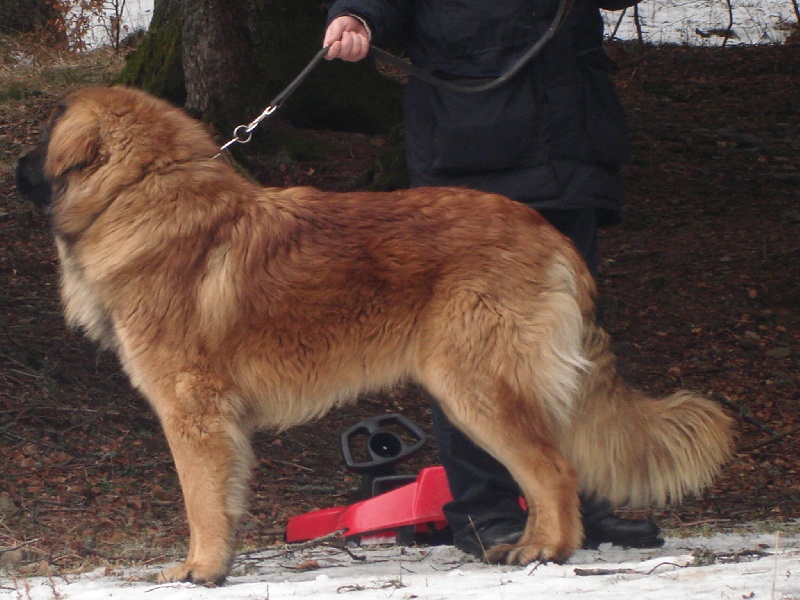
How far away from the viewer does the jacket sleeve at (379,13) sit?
3.19 metres

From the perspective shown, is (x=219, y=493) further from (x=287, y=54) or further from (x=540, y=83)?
(x=287, y=54)

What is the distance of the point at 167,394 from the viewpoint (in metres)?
3.09

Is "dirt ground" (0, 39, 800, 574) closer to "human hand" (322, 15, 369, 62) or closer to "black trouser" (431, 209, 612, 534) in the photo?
"black trouser" (431, 209, 612, 534)

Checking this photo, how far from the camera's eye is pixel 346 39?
124 inches

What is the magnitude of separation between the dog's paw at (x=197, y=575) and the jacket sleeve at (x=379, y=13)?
180 centimetres

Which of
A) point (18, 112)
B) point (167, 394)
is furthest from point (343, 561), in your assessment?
point (18, 112)

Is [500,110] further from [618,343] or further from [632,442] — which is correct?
[618,343]

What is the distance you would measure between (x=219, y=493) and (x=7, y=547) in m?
1.13

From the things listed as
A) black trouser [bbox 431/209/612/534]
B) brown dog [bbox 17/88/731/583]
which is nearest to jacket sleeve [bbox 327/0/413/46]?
brown dog [bbox 17/88/731/583]

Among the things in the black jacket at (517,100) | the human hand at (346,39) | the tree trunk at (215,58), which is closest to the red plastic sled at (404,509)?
the black jacket at (517,100)

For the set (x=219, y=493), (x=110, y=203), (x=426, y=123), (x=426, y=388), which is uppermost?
(x=426, y=123)

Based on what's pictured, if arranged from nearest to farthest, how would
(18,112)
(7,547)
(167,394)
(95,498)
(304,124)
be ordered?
(167,394), (7,547), (95,498), (304,124), (18,112)

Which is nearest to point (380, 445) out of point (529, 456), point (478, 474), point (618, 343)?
point (478, 474)

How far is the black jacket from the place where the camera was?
3.18m
